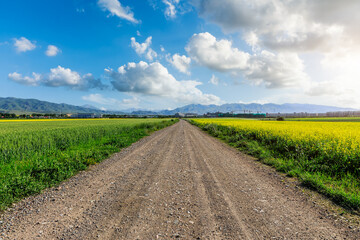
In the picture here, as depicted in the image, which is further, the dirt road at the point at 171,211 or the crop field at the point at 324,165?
the crop field at the point at 324,165

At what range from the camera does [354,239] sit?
3.52 metres

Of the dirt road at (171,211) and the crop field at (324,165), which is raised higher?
the crop field at (324,165)

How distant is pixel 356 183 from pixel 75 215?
9101 mm

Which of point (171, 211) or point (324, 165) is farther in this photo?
point (324, 165)

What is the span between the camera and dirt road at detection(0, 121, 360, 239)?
360 centimetres

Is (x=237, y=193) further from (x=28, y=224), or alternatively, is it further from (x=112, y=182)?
(x=28, y=224)

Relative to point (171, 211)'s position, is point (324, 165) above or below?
above

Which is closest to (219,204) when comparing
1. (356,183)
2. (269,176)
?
(269,176)

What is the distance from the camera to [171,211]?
441 centimetres

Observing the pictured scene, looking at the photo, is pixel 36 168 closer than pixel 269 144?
Yes

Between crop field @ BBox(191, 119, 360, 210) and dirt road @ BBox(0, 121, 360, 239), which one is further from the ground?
crop field @ BBox(191, 119, 360, 210)

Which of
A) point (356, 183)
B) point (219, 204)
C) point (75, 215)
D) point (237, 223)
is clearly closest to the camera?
point (237, 223)

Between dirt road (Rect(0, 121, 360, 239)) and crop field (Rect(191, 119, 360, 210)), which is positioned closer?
dirt road (Rect(0, 121, 360, 239))

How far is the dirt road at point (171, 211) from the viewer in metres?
3.60
